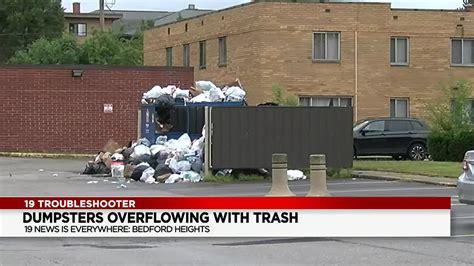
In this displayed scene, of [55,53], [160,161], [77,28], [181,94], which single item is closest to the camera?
[160,161]

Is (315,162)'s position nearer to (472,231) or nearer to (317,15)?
(472,231)

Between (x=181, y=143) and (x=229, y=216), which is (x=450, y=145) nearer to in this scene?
(x=181, y=143)

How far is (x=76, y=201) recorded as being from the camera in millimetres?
6312

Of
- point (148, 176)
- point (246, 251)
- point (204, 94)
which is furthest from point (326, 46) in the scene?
point (246, 251)

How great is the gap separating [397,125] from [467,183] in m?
18.3

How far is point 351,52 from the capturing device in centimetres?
3781

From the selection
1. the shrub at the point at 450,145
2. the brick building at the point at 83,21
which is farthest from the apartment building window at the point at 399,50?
the brick building at the point at 83,21

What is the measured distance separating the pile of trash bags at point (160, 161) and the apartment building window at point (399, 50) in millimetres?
15187

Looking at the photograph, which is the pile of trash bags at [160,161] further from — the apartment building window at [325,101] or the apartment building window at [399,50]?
the apartment building window at [399,50]

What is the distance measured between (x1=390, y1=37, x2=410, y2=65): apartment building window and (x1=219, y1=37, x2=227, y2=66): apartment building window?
23.6ft

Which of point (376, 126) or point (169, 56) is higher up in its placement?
point (169, 56)

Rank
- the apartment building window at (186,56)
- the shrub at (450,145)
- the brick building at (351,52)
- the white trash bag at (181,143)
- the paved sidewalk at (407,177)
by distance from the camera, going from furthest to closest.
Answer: the apartment building window at (186,56) < the brick building at (351,52) < the shrub at (450,145) < the white trash bag at (181,143) < the paved sidewalk at (407,177)

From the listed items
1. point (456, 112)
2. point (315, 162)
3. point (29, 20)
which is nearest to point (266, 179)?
point (315, 162)

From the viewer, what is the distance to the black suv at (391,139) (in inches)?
1220
